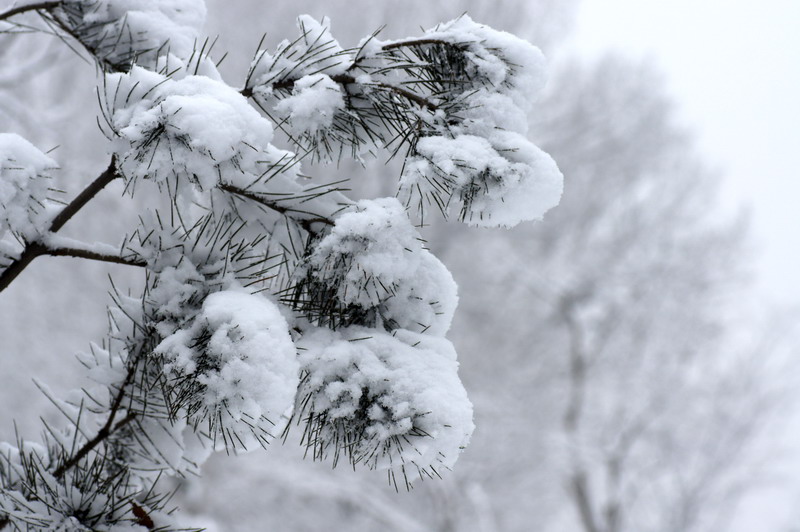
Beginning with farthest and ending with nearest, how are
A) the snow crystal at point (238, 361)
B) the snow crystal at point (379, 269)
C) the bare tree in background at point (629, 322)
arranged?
the bare tree in background at point (629, 322), the snow crystal at point (379, 269), the snow crystal at point (238, 361)

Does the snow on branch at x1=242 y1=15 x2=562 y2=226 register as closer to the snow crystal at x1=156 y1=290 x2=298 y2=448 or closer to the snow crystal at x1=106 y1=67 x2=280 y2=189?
the snow crystal at x1=106 y1=67 x2=280 y2=189

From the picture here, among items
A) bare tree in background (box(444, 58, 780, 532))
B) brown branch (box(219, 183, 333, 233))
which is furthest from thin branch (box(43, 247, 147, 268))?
bare tree in background (box(444, 58, 780, 532))

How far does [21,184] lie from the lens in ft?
3.27

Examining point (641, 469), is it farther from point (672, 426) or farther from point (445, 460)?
point (445, 460)

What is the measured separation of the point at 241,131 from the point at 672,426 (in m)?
7.31

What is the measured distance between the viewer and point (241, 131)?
2.84 ft

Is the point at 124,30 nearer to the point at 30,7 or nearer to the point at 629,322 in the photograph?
the point at 30,7

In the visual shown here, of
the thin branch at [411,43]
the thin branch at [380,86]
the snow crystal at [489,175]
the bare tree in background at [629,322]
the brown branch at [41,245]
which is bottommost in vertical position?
the brown branch at [41,245]

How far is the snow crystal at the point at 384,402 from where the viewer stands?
0.91 m

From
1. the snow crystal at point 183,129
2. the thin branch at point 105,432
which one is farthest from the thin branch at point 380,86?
the thin branch at point 105,432

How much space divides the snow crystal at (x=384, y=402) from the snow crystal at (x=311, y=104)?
1.22 feet

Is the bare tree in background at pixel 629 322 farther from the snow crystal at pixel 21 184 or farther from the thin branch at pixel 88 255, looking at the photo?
the snow crystal at pixel 21 184

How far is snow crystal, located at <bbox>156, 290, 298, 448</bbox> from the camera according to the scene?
2.75 ft

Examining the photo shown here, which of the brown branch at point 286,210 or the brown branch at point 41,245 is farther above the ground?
the brown branch at point 286,210
